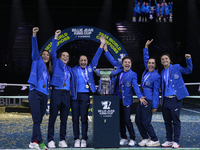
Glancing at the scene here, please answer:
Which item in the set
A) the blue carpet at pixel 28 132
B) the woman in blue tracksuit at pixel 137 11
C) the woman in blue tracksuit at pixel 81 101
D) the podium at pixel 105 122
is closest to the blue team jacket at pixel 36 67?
the woman in blue tracksuit at pixel 81 101

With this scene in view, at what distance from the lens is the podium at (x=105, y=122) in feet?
14.3

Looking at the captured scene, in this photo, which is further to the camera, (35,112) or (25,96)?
(25,96)

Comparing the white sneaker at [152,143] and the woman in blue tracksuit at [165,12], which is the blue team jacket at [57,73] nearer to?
the white sneaker at [152,143]

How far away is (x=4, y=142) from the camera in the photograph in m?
4.82

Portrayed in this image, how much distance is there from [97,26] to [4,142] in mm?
6788

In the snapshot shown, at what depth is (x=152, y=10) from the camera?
1065 cm

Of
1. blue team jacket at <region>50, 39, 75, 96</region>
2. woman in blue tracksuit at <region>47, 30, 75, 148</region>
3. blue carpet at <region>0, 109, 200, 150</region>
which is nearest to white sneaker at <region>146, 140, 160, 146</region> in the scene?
blue carpet at <region>0, 109, 200, 150</region>

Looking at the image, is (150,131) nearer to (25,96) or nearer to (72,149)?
(72,149)

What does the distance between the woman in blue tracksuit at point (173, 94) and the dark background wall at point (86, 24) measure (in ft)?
20.5

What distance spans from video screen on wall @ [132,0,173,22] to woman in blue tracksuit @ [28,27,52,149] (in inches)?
274

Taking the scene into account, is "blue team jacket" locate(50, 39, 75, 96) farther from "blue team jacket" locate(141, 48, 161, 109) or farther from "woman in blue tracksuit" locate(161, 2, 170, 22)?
"woman in blue tracksuit" locate(161, 2, 170, 22)

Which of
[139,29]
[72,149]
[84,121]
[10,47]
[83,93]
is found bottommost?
[72,149]

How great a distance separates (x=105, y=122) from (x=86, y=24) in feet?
22.4

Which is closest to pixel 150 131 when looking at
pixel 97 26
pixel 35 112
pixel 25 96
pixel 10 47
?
pixel 35 112
